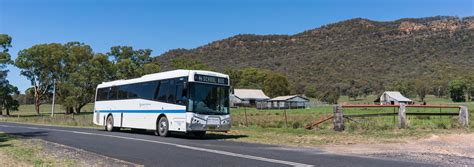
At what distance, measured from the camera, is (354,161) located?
10.8 meters

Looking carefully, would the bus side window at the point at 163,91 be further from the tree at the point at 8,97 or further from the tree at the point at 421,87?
the tree at the point at 421,87

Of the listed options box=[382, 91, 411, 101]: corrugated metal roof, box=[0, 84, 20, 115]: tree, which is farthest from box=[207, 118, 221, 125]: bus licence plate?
box=[382, 91, 411, 101]: corrugated metal roof

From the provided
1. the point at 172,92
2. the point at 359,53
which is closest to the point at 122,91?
the point at 172,92

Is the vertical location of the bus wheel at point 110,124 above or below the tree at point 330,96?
below

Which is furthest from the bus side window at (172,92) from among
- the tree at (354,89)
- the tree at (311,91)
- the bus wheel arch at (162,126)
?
the tree at (311,91)

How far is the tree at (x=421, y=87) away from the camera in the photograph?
355 feet

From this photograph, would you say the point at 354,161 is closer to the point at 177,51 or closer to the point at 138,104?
the point at 138,104

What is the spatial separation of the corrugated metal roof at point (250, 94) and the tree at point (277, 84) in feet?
12.3

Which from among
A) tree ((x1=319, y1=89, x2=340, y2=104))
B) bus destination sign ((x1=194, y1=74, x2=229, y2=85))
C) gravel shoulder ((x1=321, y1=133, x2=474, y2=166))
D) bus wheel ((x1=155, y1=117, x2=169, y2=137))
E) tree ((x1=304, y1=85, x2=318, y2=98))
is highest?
tree ((x1=304, y1=85, x2=318, y2=98))

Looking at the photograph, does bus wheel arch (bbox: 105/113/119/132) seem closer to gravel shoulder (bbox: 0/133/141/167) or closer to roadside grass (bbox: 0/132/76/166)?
gravel shoulder (bbox: 0/133/141/167)

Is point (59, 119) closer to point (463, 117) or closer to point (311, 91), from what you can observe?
point (463, 117)

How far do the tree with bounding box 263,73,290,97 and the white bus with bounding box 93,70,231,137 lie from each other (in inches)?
4124

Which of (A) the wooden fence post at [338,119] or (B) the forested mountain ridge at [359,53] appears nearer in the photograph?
(A) the wooden fence post at [338,119]

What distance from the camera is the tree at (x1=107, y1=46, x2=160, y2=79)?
8244 cm
